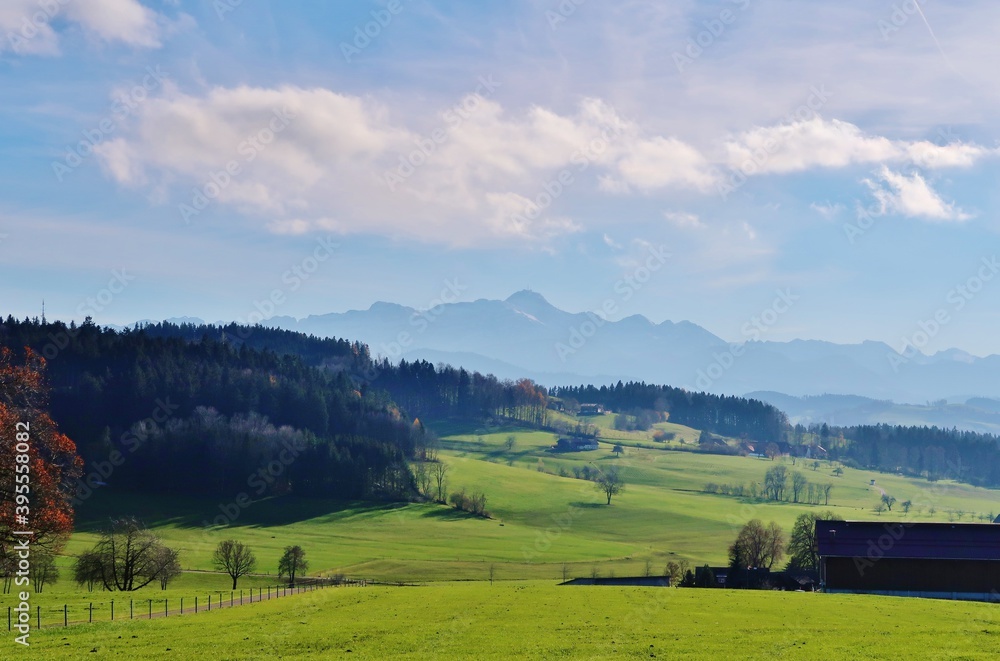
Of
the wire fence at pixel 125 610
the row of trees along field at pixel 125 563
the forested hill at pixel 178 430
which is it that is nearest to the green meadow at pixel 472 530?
the row of trees along field at pixel 125 563

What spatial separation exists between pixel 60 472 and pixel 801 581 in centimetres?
6884

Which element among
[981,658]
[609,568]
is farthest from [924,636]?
[609,568]

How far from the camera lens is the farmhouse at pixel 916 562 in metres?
68.1

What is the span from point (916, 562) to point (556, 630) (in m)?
47.0

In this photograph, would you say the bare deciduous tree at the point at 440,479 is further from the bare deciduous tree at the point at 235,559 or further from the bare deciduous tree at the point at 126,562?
the bare deciduous tree at the point at 126,562

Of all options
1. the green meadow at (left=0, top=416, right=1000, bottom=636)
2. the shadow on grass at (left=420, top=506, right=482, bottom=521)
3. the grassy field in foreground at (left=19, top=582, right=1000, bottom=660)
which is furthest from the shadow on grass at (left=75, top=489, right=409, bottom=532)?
the grassy field in foreground at (left=19, top=582, right=1000, bottom=660)

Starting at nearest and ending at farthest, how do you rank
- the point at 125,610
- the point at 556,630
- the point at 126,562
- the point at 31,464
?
the point at 31,464, the point at 556,630, the point at 125,610, the point at 126,562

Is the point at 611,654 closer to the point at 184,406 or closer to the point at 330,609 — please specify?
the point at 330,609

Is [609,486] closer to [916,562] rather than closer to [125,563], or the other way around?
[916,562]

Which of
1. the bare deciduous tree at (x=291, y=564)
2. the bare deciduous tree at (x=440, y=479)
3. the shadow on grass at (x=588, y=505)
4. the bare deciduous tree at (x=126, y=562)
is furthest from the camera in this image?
the shadow on grass at (x=588, y=505)

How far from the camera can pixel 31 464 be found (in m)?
34.4

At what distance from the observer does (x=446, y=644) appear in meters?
33.3

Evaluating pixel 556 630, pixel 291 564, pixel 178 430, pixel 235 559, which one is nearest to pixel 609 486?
pixel 178 430

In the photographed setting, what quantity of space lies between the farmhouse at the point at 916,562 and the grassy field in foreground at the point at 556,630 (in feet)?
62.0
